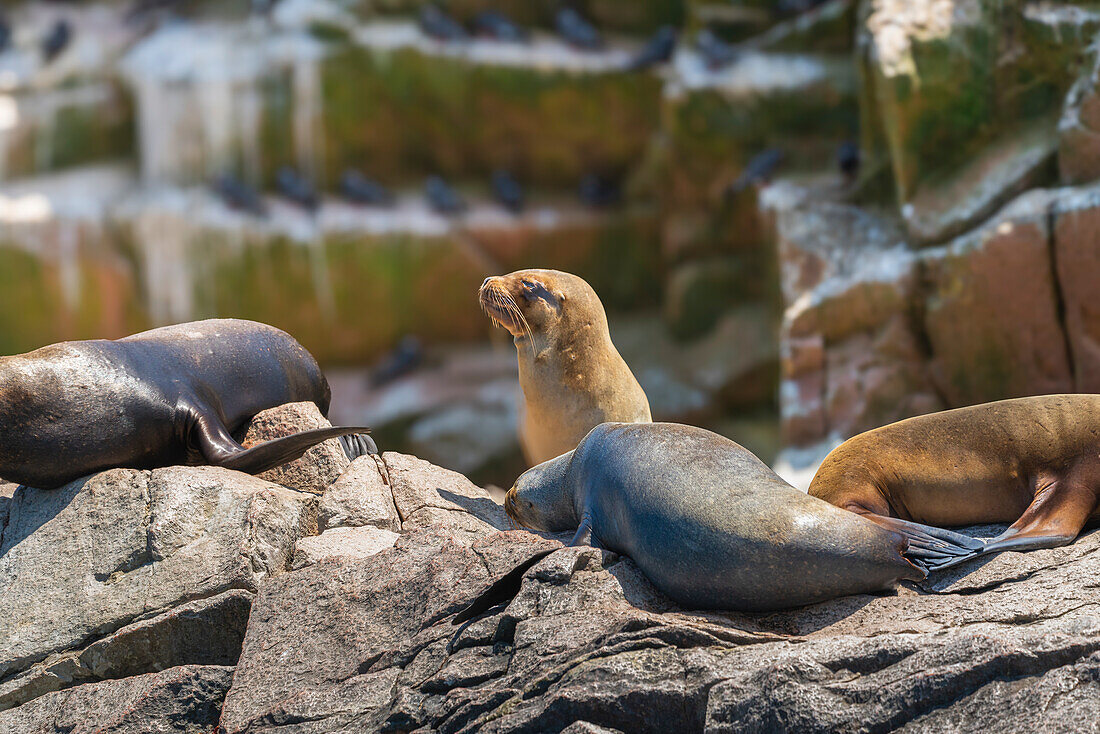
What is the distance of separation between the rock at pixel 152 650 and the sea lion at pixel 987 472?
197cm

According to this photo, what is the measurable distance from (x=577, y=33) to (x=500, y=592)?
12907mm

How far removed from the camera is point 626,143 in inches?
599

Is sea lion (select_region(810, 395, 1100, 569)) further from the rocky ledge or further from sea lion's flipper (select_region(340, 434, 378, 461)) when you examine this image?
sea lion's flipper (select_region(340, 434, 378, 461))

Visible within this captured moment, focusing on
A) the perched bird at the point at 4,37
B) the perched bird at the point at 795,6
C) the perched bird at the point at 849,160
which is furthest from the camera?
the perched bird at the point at 4,37

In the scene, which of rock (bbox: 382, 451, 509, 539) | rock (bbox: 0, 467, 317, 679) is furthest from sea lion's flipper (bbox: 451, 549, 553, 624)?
rock (bbox: 0, 467, 317, 679)

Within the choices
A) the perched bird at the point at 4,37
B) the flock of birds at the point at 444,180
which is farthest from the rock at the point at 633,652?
the perched bird at the point at 4,37

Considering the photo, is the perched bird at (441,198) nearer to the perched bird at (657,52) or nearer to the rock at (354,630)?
the perched bird at (657,52)

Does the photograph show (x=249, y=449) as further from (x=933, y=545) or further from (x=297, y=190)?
(x=297, y=190)

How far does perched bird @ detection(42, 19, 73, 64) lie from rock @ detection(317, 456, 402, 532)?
42.4 feet

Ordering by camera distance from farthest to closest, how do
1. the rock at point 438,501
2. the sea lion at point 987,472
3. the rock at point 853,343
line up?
1. the rock at point 853,343
2. the rock at point 438,501
3. the sea lion at point 987,472

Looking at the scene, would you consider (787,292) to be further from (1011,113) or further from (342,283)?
(342,283)

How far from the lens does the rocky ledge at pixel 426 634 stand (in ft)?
8.16

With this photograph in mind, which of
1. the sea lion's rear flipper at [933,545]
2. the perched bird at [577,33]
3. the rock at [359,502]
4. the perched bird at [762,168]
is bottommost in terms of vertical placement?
the rock at [359,502]

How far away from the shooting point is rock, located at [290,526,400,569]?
3.76 metres
